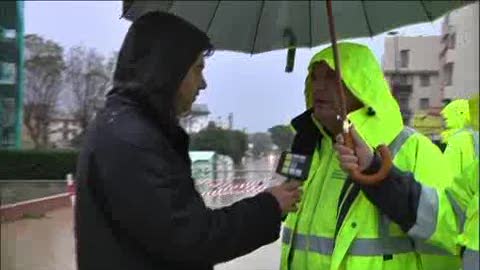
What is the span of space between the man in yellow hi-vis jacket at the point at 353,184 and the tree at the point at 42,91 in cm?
1766

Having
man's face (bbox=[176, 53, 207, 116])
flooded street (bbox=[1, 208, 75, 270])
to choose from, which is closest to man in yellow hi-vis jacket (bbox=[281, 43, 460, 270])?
man's face (bbox=[176, 53, 207, 116])

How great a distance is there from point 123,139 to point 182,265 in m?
0.38

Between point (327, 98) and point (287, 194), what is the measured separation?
0.44 metres

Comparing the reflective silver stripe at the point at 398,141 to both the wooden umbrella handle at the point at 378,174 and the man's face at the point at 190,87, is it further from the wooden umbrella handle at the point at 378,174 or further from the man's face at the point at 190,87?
the man's face at the point at 190,87

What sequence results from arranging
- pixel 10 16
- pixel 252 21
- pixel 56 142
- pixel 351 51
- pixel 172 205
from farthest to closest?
pixel 56 142 → pixel 10 16 → pixel 252 21 → pixel 351 51 → pixel 172 205

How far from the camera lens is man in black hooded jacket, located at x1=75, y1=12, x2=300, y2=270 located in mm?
1777

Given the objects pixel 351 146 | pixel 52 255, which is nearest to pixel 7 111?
pixel 351 146

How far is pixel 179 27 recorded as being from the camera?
1938 mm

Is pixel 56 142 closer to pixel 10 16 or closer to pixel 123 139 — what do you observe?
pixel 10 16

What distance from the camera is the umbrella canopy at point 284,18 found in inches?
88.7

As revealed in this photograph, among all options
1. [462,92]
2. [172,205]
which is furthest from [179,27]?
[462,92]

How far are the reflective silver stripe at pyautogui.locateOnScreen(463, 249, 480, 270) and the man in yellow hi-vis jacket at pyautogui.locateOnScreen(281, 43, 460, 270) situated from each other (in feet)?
0.22

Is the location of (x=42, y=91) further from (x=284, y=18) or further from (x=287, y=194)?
(x=287, y=194)

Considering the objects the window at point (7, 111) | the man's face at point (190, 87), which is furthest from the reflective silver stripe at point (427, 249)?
the window at point (7, 111)
